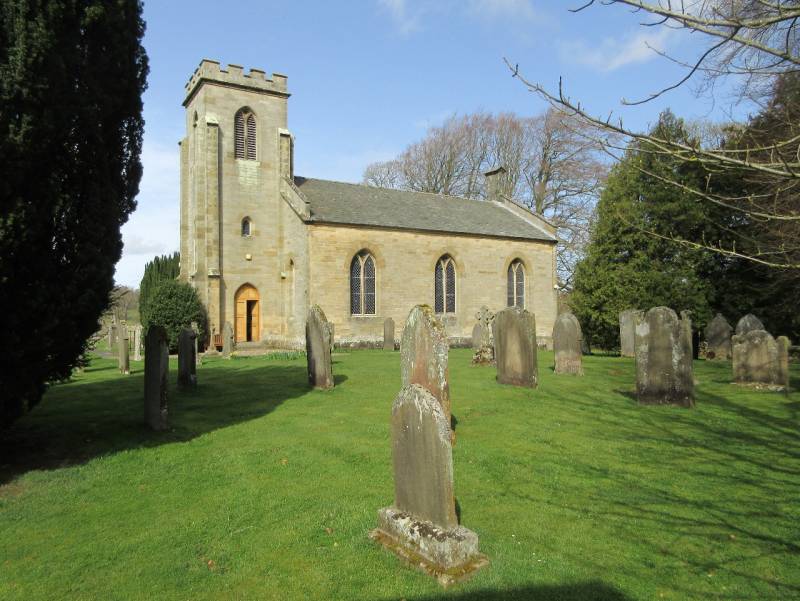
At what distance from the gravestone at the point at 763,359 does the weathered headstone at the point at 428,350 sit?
8091 mm

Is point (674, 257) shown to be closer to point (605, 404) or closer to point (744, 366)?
point (744, 366)

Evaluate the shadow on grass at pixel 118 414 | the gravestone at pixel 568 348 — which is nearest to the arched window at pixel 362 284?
the shadow on grass at pixel 118 414

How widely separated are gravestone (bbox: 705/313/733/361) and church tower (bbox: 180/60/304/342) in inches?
652

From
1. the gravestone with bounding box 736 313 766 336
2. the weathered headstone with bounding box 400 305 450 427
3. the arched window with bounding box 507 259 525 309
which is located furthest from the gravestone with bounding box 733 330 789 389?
the arched window with bounding box 507 259 525 309

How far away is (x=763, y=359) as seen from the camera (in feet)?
38.8

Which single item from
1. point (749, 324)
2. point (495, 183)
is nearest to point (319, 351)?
point (749, 324)

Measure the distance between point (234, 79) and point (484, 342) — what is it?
18008 millimetres

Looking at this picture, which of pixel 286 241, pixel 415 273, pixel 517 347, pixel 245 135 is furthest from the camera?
pixel 415 273

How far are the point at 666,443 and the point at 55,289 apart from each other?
822 cm

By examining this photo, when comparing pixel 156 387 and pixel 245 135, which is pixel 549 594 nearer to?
pixel 156 387

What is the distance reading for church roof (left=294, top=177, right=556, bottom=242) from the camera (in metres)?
25.4

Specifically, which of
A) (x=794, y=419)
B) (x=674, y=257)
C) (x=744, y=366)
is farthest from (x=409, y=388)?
(x=674, y=257)

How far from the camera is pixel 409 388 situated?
4711 millimetres

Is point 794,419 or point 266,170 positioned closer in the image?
point 794,419
